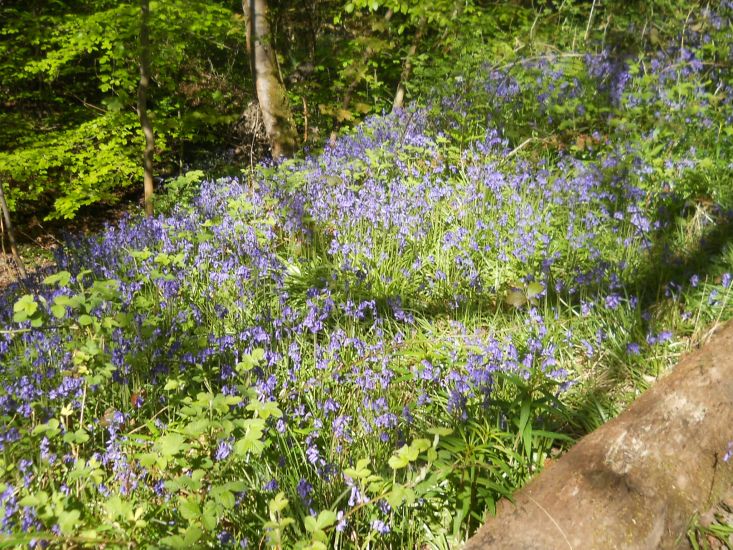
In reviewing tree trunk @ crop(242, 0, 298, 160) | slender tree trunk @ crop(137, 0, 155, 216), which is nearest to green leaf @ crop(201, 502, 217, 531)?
slender tree trunk @ crop(137, 0, 155, 216)

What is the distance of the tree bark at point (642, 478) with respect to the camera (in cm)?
161

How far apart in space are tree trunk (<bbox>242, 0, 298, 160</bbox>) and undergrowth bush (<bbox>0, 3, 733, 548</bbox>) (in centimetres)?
55

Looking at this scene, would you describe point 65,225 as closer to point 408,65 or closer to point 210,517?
point 408,65

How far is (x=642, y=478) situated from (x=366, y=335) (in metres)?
1.56

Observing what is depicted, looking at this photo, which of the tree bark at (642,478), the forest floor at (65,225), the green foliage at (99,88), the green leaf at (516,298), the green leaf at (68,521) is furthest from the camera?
the forest floor at (65,225)

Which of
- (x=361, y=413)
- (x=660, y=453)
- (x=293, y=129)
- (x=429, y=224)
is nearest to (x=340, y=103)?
(x=293, y=129)

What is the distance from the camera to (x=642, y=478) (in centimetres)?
176

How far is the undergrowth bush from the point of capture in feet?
6.33

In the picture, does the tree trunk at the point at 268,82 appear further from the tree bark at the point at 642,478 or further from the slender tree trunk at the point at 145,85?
the tree bark at the point at 642,478

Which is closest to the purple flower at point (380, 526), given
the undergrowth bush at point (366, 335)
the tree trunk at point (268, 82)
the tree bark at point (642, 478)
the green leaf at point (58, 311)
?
→ the undergrowth bush at point (366, 335)

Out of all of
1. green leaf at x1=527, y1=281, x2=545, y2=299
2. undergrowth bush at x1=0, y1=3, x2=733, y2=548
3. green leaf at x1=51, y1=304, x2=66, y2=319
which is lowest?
undergrowth bush at x1=0, y1=3, x2=733, y2=548

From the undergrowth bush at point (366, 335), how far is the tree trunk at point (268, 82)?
545mm

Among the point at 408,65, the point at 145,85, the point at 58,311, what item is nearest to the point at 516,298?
the point at 58,311

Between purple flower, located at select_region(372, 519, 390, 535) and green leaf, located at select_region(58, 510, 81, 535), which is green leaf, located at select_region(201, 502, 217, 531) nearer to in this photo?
green leaf, located at select_region(58, 510, 81, 535)
